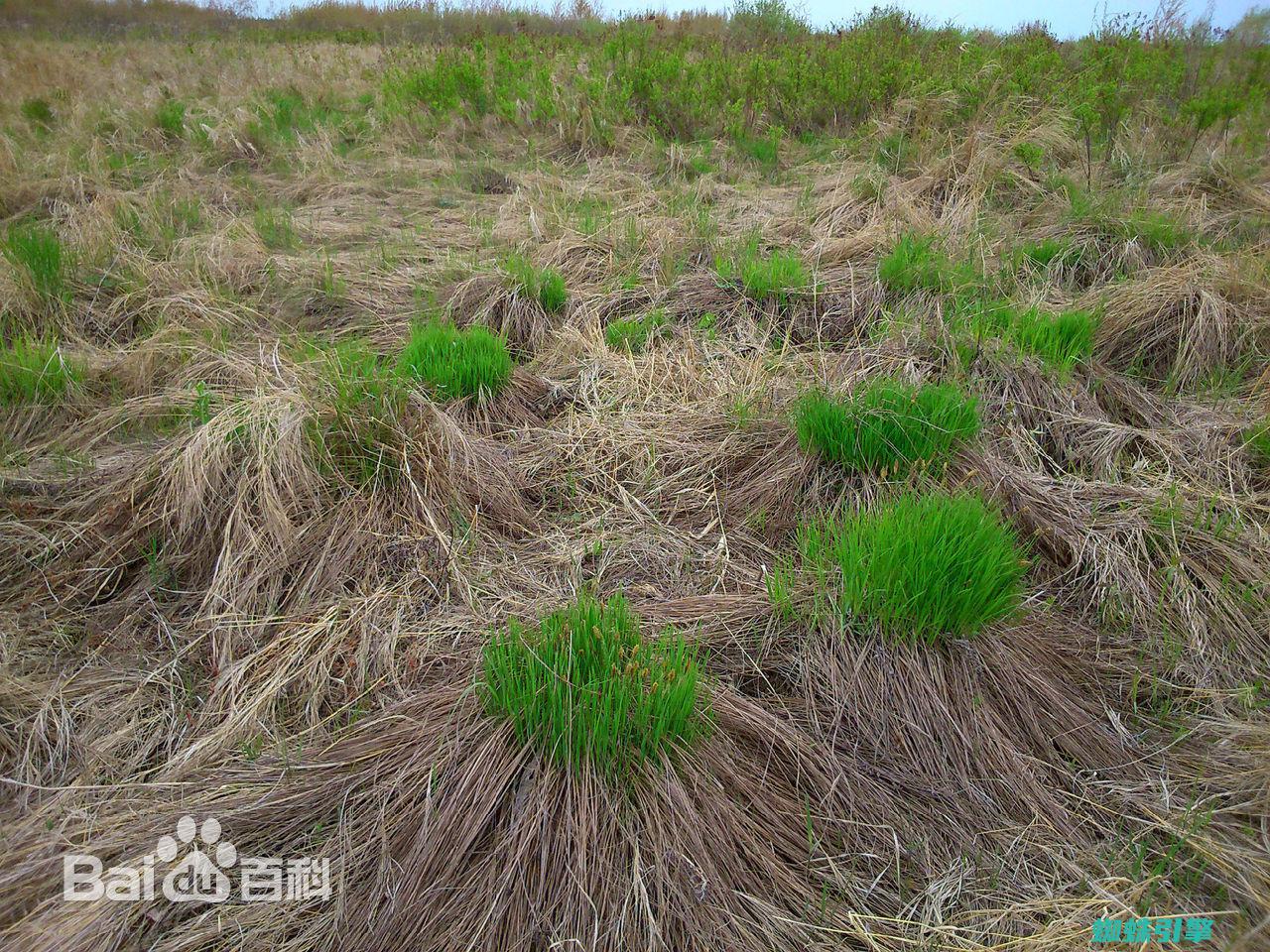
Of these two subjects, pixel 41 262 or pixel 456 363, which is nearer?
pixel 456 363

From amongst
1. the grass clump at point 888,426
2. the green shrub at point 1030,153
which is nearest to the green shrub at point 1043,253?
the green shrub at point 1030,153

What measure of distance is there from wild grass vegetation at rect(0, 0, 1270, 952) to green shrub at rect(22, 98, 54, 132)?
7.27 feet

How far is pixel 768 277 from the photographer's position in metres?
3.96

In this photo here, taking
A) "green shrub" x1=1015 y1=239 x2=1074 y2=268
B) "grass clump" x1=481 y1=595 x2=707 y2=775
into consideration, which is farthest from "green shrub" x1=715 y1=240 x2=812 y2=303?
"grass clump" x1=481 y1=595 x2=707 y2=775

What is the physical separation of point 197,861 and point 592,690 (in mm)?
916

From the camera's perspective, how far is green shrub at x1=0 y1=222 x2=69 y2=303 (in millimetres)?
3789

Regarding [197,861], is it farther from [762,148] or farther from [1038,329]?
[762,148]

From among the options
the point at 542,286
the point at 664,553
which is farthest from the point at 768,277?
the point at 664,553

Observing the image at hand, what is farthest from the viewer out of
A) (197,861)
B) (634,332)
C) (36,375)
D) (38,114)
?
(38,114)

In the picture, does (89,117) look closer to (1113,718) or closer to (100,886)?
(100,886)

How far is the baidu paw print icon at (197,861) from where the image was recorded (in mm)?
1594

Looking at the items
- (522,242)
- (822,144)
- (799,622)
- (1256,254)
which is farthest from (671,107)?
(799,622)

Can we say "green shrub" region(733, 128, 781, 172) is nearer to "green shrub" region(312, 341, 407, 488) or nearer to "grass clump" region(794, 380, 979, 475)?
"grass clump" region(794, 380, 979, 475)

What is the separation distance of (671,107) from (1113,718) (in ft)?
21.2
